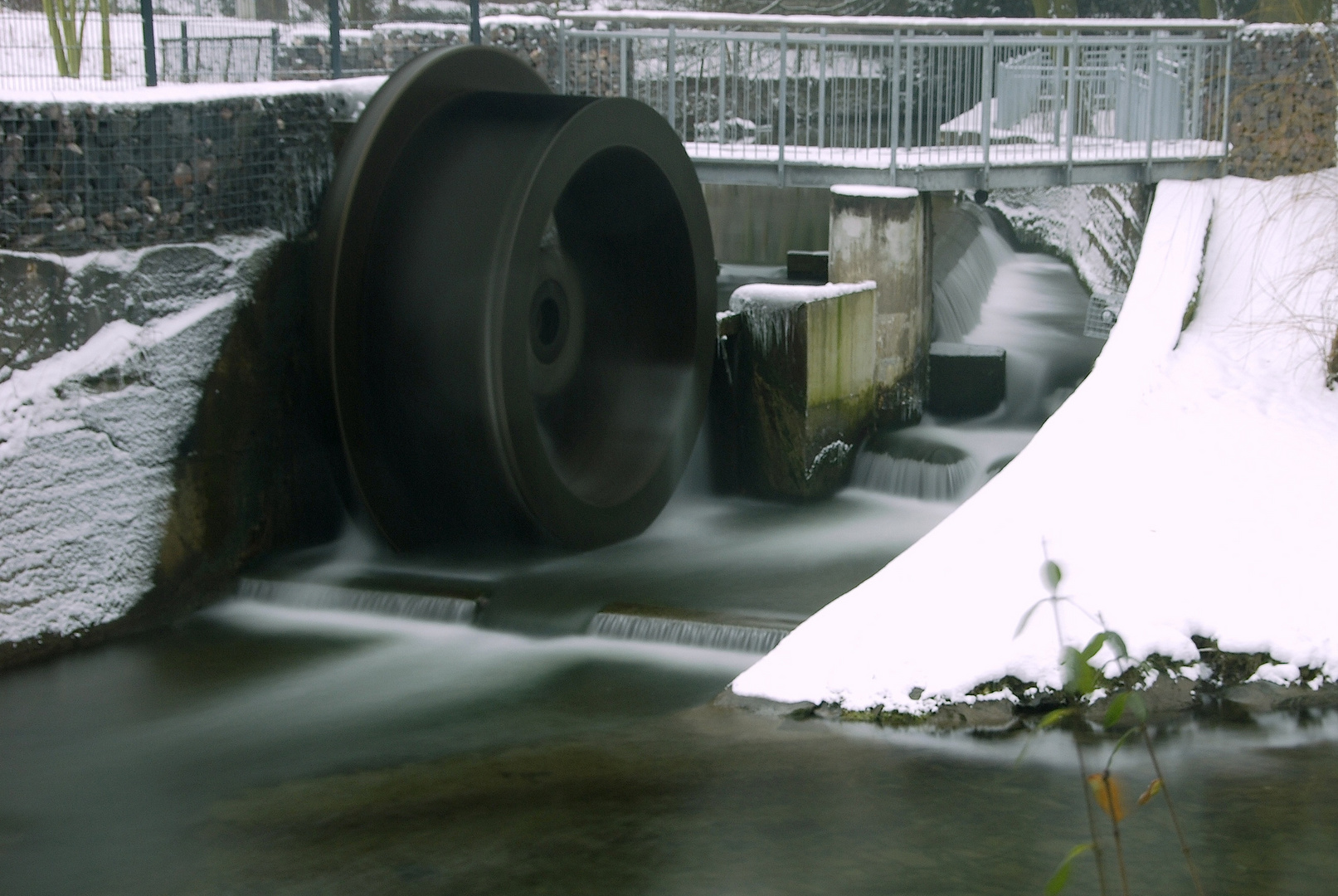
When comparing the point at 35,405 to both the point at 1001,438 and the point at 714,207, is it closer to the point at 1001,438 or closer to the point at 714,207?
the point at 1001,438

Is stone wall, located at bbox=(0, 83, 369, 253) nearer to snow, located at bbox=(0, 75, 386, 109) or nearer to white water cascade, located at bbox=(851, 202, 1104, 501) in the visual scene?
snow, located at bbox=(0, 75, 386, 109)

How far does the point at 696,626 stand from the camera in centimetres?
686

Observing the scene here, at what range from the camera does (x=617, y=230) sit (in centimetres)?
966

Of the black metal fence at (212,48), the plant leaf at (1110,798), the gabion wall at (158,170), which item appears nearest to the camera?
the plant leaf at (1110,798)

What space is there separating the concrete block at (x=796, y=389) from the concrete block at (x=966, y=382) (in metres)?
1.21

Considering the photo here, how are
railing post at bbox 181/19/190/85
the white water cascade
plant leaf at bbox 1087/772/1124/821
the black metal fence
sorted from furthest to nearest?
the black metal fence → railing post at bbox 181/19/190/85 → the white water cascade → plant leaf at bbox 1087/772/1124/821

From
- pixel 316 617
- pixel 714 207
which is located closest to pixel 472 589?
pixel 316 617

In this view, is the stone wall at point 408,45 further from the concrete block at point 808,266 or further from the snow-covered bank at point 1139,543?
the snow-covered bank at point 1139,543

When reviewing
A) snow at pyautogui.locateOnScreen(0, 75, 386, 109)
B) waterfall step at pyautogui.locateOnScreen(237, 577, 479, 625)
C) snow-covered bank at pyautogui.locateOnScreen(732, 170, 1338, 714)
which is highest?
snow at pyautogui.locateOnScreen(0, 75, 386, 109)

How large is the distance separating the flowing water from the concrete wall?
7875mm

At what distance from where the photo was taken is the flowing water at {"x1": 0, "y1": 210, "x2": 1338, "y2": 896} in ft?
15.5

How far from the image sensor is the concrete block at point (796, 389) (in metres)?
9.73

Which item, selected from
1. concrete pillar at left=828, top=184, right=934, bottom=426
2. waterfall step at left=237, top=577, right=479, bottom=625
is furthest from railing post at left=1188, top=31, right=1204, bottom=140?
waterfall step at left=237, top=577, right=479, bottom=625

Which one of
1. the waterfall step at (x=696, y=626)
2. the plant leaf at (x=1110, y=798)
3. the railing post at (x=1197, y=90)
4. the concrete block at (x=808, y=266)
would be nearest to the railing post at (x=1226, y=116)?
the railing post at (x=1197, y=90)
